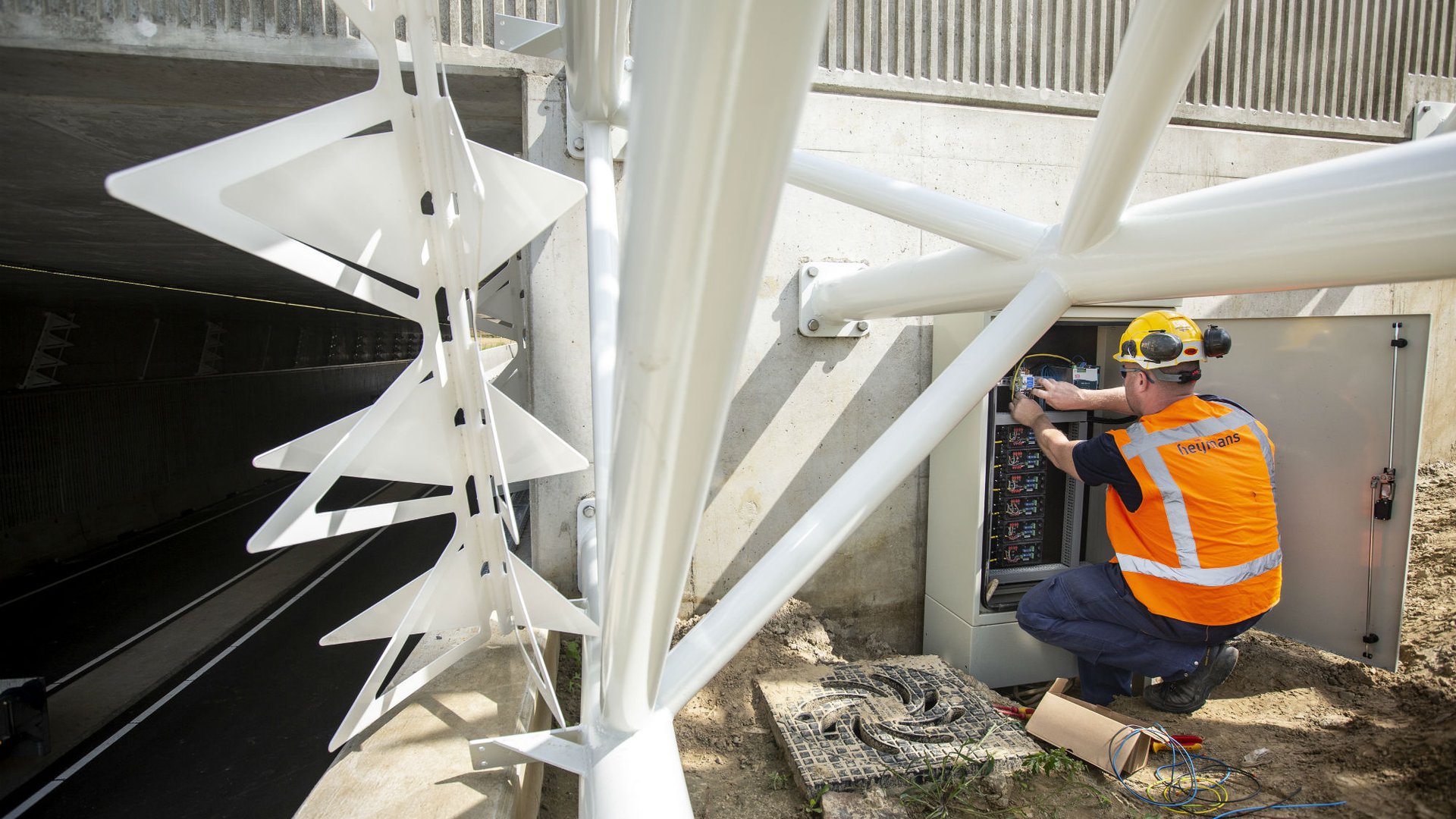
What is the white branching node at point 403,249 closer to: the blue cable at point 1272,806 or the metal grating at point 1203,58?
the blue cable at point 1272,806

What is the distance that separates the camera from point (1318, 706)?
3656mm

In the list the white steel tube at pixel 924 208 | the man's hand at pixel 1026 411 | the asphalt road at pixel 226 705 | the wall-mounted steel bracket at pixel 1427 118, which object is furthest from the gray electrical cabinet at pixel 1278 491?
the asphalt road at pixel 226 705

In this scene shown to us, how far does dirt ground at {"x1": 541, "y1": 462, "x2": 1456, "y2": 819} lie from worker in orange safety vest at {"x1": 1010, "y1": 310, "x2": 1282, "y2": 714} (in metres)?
0.40

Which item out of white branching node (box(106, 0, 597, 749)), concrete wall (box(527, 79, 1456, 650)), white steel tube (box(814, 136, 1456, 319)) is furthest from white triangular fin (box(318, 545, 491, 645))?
white steel tube (box(814, 136, 1456, 319))

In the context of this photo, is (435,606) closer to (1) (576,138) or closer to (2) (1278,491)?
(1) (576,138)

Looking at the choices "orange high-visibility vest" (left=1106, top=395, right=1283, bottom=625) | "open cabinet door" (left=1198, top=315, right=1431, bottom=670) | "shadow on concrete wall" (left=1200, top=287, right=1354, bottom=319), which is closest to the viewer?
"orange high-visibility vest" (left=1106, top=395, right=1283, bottom=625)

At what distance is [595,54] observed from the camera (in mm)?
2758

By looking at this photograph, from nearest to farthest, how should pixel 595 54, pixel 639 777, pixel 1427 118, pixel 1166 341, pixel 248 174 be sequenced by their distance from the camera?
1. pixel 248 174
2. pixel 639 777
3. pixel 595 54
4. pixel 1166 341
5. pixel 1427 118

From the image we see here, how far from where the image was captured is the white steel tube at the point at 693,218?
0.66 metres

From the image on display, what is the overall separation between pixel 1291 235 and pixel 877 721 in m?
2.51

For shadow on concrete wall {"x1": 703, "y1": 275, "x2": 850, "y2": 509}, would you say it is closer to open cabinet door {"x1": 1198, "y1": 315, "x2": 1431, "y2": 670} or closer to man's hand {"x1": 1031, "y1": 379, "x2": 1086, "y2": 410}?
man's hand {"x1": 1031, "y1": 379, "x2": 1086, "y2": 410}

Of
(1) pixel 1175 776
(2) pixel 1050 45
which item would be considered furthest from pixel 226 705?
(2) pixel 1050 45

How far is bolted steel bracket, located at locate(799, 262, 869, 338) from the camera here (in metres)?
4.25

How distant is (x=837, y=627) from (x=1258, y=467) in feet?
8.05
